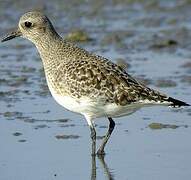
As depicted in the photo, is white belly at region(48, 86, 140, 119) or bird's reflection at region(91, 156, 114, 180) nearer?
bird's reflection at region(91, 156, 114, 180)

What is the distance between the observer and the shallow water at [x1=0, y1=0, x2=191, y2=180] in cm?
1051

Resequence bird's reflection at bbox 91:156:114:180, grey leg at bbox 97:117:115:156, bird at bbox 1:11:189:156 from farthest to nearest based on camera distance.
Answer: grey leg at bbox 97:117:115:156, bird at bbox 1:11:189:156, bird's reflection at bbox 91:156:114:180

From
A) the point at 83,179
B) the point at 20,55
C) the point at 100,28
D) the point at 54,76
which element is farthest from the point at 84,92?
the point at 100,28

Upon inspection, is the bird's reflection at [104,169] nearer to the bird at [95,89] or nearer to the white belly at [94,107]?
the bird at [95,89]

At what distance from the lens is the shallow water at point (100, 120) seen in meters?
10.5

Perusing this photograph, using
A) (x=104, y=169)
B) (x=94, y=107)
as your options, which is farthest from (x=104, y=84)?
(x=104, y=169)

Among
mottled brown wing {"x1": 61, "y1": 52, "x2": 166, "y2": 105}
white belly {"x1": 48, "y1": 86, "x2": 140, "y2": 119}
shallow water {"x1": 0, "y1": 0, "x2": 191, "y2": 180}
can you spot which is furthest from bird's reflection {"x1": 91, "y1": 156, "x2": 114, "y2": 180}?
mottled brown wing {"x1": 61, "y1": 52, "x2": 166, "y2": 105}

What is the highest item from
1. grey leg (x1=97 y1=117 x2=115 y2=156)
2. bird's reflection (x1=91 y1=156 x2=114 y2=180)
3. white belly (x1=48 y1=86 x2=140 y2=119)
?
white belly (x1=48 y1=86 x2=140 y2=119)

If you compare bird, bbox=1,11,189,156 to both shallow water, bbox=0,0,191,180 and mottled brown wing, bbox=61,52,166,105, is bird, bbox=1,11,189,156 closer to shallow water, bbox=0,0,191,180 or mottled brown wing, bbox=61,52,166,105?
mottled brown wing, bbox=61,52,166,105

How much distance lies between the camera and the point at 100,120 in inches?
500

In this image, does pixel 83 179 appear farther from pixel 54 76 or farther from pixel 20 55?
pixel 20 55

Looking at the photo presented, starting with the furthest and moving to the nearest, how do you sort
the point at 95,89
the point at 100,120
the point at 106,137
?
the point at 100,120 < the point at 106,137 < the point at 95,89

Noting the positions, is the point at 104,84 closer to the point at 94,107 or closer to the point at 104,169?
the point at 94,107

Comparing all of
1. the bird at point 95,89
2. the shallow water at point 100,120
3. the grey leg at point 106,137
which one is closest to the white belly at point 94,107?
the bird at point 95,89
